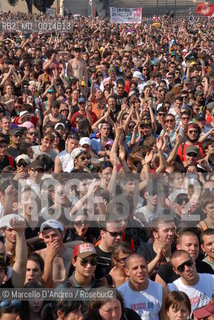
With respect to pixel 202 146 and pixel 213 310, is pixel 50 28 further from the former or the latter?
pixel 213 310

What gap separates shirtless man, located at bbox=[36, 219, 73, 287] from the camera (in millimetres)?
5695

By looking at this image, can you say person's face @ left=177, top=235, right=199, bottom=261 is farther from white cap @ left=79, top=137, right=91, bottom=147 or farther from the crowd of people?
white cap @ left=79, top=137, right=91, bottom=147

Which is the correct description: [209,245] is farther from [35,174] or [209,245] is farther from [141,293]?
[35,174]

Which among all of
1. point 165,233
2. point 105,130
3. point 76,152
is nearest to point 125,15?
point 105,130

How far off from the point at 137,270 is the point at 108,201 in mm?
1708

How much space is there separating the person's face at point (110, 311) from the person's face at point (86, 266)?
1.68 ft

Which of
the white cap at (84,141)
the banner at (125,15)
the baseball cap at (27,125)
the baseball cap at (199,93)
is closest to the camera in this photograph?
the white cap at (84,141)

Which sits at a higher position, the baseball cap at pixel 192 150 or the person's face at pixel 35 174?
the person's face at pixel 35 174

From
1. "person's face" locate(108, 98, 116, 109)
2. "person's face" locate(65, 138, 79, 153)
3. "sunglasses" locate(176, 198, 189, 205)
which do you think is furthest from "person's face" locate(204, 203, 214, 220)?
"person's face" locate(108, 98, 116, 109)

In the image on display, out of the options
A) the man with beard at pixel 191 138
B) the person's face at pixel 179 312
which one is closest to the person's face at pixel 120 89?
the man with beard at pixel 191 138

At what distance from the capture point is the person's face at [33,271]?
542 cm

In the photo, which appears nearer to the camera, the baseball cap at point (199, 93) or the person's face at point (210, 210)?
the person's face at point (210, 210)

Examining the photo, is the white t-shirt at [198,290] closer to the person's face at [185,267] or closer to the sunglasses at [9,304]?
the person's face at [185,267]

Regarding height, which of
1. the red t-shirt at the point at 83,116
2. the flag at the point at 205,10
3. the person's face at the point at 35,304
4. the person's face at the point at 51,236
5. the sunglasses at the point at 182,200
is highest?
the person's face at the point at 51,236
